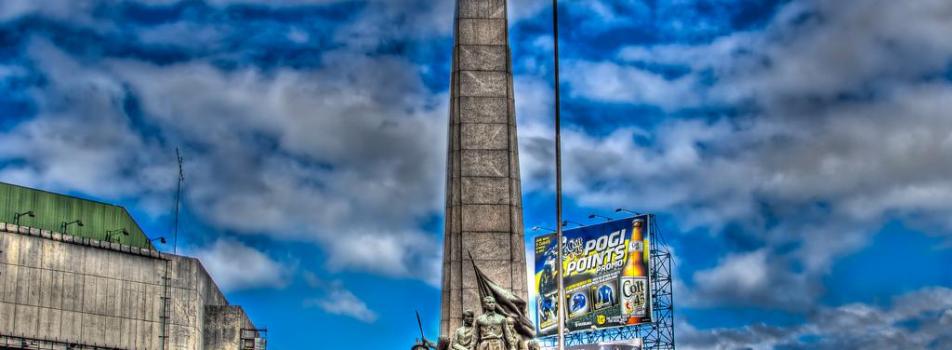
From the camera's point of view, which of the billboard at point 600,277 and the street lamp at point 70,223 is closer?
the street lamp at point 70,223

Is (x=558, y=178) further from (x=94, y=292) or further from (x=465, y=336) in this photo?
(x=94, y=292)

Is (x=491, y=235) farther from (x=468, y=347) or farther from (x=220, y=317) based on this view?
(x=220, y=317)

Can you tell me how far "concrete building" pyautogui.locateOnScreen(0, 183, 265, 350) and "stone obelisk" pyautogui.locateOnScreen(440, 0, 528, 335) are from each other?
1581 inches

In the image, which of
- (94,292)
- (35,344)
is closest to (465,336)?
(35,344)

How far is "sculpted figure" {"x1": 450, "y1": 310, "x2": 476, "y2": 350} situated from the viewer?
45656mm

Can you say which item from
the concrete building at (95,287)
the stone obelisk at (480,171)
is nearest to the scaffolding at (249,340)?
the concrete building at (95,287)

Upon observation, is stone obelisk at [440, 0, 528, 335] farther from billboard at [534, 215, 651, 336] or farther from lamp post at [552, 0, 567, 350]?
billboard at [534, 215, 651, 336]

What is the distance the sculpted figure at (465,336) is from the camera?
45.7 meters

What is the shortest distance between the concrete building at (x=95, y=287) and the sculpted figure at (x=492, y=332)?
4249 centimetres

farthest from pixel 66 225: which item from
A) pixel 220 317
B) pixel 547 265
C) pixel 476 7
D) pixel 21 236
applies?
pixel 476 7

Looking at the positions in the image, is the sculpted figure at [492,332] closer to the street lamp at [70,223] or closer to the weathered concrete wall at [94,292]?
the weathered concrete wall at [94,292]

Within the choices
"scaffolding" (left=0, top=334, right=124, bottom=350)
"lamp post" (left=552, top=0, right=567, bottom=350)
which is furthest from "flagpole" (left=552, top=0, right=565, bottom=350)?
"scaffolding" (left=0, top=334, right=124, bottom=350)

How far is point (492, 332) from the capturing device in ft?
150

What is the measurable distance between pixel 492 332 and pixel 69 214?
47.6 metres
